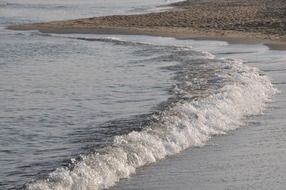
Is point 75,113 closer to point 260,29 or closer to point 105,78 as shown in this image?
point 105,78

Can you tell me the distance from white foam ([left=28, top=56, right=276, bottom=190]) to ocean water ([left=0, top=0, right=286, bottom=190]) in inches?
0.6

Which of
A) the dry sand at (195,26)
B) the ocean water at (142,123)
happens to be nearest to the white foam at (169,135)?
the ocean water at (142,123)

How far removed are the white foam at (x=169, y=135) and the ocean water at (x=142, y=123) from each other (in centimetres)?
2

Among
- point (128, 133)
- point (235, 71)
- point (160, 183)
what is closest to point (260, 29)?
point (235, 71)

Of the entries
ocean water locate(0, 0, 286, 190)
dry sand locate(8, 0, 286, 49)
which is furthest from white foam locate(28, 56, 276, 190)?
dry sand locate(8, 0, 286, 49)

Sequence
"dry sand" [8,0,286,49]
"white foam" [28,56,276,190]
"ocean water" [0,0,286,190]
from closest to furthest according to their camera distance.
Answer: "white foam" [28,56,276,190] → "ocean water" [0,0,286,190] → "dry sand" [8,0,286,49]

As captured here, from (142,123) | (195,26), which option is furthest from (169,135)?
(195,26)

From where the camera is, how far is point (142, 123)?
9.49 metres

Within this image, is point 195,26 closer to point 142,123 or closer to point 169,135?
point 142,123

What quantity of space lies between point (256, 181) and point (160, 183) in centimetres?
99

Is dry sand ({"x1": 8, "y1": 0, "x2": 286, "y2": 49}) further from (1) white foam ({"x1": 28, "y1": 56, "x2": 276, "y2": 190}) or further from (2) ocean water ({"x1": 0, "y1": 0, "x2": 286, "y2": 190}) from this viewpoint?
(1) white foam ({"x1": 28, "y1": 56, "x2": 276, "y2": 190})

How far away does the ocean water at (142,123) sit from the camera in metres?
7.05

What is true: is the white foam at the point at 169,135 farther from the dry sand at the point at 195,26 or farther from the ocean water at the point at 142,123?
the dry sand at the point at 195,26

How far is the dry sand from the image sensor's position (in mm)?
27503
